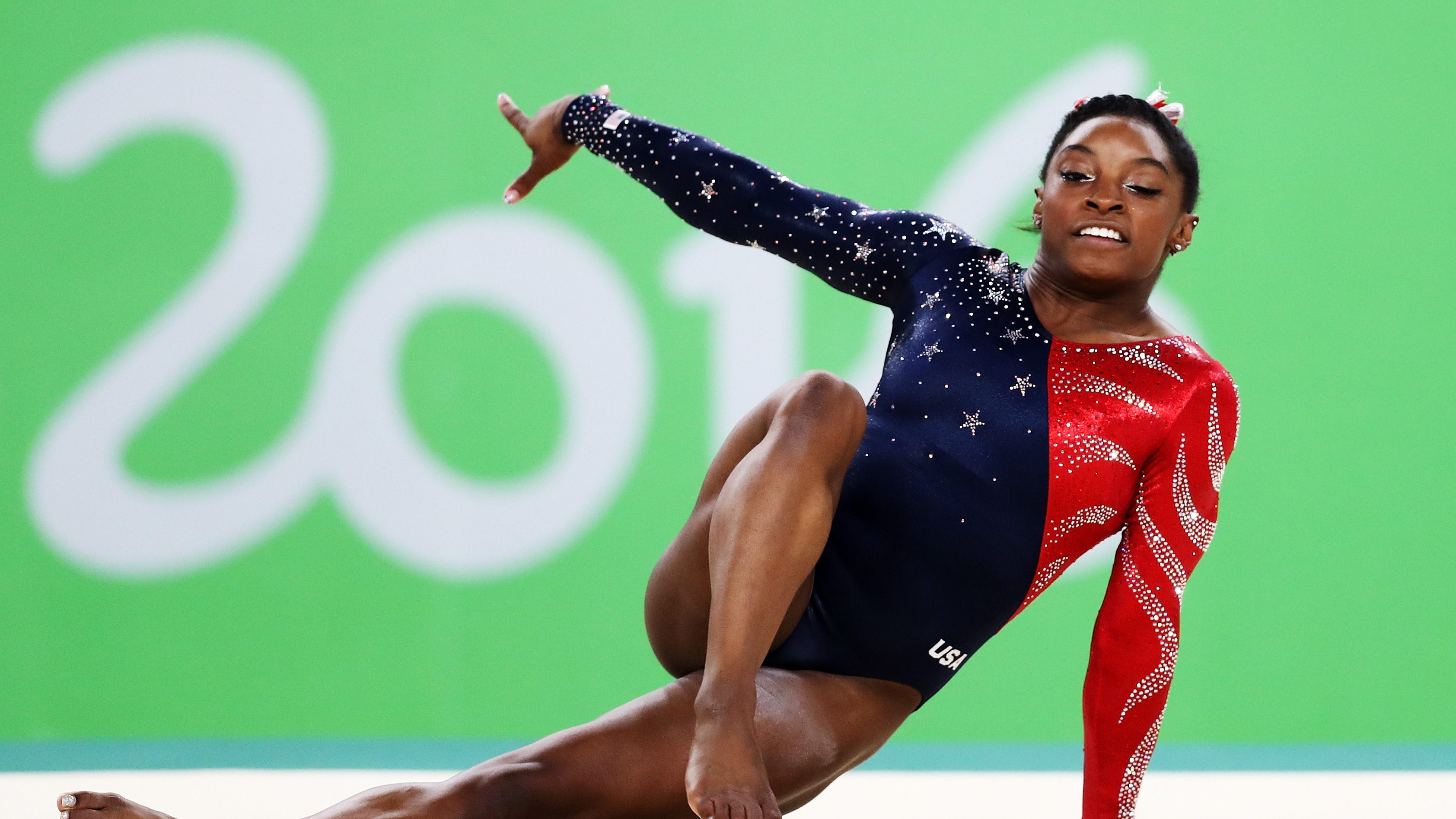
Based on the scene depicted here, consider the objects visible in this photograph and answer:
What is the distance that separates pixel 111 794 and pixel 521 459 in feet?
5.85

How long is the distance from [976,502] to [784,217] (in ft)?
1.52

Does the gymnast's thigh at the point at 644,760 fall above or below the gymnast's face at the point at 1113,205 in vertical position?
below

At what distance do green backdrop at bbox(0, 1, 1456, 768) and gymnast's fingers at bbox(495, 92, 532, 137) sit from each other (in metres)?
1.11

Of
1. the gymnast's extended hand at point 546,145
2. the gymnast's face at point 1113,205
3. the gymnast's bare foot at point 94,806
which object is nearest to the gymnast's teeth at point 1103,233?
the gymnast's face at point 1113,205

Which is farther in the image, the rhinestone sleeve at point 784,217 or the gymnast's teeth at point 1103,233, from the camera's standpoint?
the rhinestone sleeve at point 784,217

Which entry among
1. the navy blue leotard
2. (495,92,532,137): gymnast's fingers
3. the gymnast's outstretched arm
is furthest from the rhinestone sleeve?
(495,92,532,137): gymnast's fingers

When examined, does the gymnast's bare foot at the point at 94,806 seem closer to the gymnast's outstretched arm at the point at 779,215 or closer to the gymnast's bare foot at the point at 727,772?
the gymnast's bare foot at the point at 727,772

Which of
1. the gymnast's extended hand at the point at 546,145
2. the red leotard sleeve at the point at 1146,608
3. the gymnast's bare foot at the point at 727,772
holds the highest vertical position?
the gymnast's extended hand at the point at 546,145

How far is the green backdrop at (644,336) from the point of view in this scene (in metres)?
3.16

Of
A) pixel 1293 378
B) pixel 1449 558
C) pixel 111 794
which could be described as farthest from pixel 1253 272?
pixel 111 794

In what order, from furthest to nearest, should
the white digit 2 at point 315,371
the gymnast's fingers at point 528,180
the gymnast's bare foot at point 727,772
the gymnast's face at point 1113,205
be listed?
the white digit 2 at point 315,371, the gymnast's fingers at point 528,180, the gymnast's face at point 1113,205, the gymnast's bare foot at point 727,772

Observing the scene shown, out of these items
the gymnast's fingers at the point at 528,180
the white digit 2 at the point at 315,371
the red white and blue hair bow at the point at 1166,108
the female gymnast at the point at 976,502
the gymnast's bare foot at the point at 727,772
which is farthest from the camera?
the white digit 2 at the point at 315,371

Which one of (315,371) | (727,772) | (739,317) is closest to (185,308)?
(315,371)

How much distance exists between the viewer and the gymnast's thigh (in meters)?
1.44
